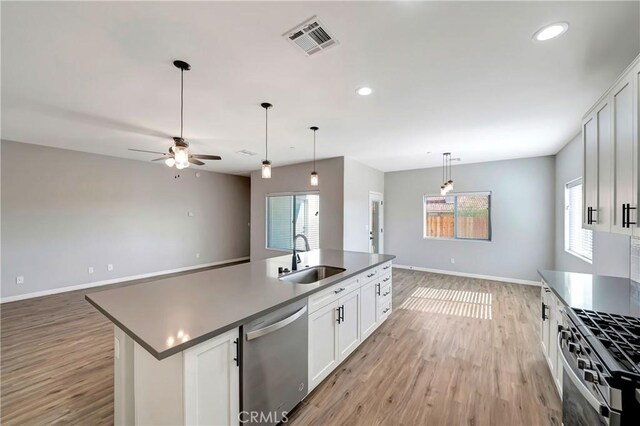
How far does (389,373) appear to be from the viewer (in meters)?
2.47

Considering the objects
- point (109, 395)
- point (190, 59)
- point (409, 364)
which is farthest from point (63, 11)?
point (409, 364)

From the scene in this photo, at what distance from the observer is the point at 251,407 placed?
1557mm

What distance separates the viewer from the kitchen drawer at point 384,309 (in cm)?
A: 334

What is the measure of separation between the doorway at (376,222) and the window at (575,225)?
12.4 ft

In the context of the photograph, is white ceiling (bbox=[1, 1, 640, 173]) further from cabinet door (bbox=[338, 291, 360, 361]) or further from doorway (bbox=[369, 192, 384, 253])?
doorway (bbox=[369, 192, 384, 253])

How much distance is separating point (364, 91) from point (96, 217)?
612 centimetres

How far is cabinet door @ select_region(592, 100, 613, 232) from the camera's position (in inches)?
73.0

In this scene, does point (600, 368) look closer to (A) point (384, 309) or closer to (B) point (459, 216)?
(A) point (384, 309)

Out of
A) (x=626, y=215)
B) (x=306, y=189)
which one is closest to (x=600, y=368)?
(x=626, y=215)

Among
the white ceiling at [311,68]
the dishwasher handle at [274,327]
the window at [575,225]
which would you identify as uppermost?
the white ceiling at [311,68]

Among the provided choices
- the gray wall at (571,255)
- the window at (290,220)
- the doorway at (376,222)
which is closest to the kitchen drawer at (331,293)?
the gray wall at (571,255)

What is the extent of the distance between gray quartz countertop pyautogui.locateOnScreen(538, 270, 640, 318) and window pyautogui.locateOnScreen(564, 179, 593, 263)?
1939 mm

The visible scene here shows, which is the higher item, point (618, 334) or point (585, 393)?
point (618, 334)

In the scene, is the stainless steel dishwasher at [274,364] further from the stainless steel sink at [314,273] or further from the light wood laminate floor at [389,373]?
the stainless steel sink at [314,273]
